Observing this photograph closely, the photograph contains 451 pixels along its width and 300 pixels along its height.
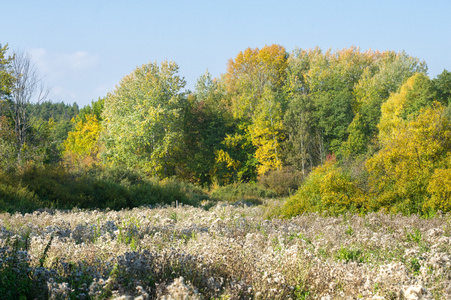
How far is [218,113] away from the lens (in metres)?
39.9

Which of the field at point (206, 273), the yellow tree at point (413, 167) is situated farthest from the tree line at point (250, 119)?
the field at point (206, 273)

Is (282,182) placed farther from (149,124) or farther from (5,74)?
(5,74)

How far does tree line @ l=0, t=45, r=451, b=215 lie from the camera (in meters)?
30.1

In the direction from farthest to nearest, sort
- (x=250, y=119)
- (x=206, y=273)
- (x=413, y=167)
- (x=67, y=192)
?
(x=250, y=119), (x=67, y=192), (x=413, y=167), (x=206, y=273)

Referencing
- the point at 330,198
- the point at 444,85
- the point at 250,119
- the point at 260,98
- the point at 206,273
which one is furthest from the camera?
the point at 260,98

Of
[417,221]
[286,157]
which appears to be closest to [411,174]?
[417,221]

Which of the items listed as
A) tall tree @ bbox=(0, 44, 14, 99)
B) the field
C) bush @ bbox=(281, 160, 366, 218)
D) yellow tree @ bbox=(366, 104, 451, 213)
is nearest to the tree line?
tall tree @ bbox=(0, 44, 14, 99)

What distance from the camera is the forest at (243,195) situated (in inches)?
150

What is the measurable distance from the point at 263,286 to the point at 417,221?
6.15m

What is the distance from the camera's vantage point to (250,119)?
132 feet

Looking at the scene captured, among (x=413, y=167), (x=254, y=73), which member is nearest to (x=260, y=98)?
(x=254, y=73)

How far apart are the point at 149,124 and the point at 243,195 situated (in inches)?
428

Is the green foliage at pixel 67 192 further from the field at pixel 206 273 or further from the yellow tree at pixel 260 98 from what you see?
the yellow tree at pixel 260 98

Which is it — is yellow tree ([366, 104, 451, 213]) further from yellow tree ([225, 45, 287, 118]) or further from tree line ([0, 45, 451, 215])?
yellow tree ([225, 45, 287, 118])
